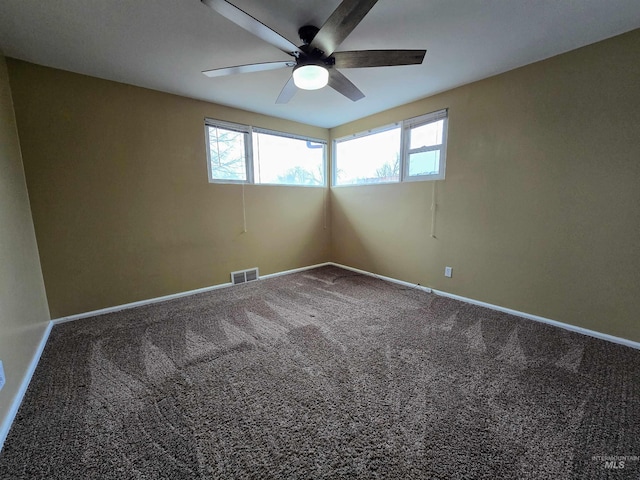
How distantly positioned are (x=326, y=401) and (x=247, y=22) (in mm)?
2191

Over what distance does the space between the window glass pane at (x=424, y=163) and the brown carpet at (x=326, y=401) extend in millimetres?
1777

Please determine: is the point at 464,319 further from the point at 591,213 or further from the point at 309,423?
the point at 309,423

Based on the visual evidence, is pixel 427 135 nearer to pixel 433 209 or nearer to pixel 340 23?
pixel 433 209

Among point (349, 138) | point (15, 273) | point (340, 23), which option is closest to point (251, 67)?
point (340, 23)

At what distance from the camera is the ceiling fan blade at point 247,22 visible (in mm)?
1242

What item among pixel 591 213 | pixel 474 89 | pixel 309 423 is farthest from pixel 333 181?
pixel 309 423

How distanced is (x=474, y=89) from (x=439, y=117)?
40 centimetres

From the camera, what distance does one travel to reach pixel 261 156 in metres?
3.63

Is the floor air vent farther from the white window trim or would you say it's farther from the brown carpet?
the white window trim

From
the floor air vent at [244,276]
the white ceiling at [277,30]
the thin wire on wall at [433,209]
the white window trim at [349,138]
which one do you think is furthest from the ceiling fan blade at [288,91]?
the floor air vent at [244,276]

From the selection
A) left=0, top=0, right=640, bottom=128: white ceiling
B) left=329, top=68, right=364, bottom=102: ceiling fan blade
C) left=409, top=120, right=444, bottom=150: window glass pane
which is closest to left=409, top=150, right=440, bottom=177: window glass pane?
left=409, top=120, right=444, bottom=150: window glass pane

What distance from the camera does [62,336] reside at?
2186mm

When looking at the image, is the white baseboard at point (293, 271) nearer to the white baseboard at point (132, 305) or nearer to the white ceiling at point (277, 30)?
the white baseboard at point (132, 305)
